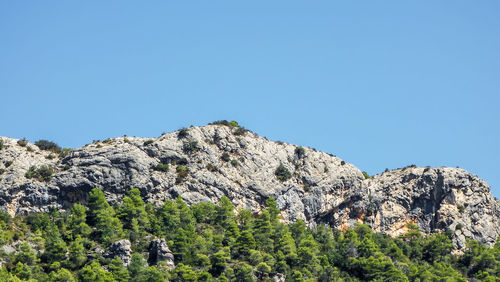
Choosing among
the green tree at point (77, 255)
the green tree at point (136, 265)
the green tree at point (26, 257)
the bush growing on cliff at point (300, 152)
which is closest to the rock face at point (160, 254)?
the green tree at point (136, 265)

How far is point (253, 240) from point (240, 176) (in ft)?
64.7

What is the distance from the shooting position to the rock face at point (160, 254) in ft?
422

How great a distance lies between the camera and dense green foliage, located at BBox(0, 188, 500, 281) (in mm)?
125125

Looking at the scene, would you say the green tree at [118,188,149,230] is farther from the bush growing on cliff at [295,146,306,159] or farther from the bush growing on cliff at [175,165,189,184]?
the bush growing on cliff at [295,146,306,159]

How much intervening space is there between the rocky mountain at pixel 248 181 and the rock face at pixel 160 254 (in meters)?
16.9

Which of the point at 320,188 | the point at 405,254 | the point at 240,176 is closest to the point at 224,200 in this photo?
the point at 240,176

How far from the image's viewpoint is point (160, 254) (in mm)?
129000

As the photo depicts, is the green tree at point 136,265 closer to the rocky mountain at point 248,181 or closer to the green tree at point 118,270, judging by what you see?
the green tree at point 118,270

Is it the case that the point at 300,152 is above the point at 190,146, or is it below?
above

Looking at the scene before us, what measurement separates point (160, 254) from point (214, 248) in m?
9.28

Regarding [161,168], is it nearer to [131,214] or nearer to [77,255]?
[131,214]

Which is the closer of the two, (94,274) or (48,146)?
Answer: (94,274)

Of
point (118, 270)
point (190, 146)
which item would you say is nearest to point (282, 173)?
point (190, 146)

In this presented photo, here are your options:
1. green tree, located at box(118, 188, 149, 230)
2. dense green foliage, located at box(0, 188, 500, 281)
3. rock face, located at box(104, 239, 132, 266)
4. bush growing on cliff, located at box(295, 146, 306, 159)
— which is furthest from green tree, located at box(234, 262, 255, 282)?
bush growing on cliff, located at box(295, 146, 306, 159)
